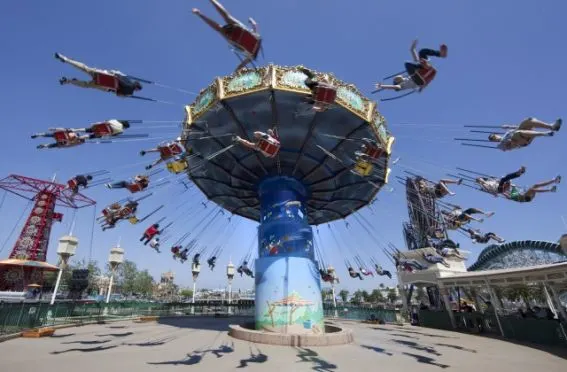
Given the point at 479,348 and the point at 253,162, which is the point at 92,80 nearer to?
the point at 253,162

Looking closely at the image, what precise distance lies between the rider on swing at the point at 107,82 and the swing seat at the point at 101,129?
152 cm

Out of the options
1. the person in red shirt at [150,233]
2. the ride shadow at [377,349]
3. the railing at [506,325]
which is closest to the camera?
the ride shadow at [377,349]

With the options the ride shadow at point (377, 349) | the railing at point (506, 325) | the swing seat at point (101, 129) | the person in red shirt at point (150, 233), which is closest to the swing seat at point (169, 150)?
the swing seat at point (101, 129)

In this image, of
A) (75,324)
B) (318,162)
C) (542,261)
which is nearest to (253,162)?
(318,162)

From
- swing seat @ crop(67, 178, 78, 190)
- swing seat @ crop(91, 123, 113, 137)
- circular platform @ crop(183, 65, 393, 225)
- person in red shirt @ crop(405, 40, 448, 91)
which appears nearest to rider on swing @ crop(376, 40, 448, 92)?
person in red shirt @ crop(405, 40, 448, 91)

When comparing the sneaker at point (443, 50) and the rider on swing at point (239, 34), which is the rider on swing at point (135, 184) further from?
the sneaker at point (443, 50)

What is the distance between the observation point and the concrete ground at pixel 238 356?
30.7 feet

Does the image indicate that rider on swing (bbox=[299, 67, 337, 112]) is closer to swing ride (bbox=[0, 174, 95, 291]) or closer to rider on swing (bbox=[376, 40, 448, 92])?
rider on swing (bbox=[376, 40, 448, 92])

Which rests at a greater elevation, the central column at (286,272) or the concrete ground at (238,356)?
the central column at (286,272)

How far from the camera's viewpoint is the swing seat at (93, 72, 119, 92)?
32.2 ft

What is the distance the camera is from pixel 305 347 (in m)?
14.1

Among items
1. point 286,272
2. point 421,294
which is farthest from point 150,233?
point 421,294

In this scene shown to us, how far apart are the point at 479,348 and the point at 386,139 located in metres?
12.5

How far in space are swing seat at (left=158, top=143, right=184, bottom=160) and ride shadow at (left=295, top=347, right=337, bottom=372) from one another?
36.2 ft
